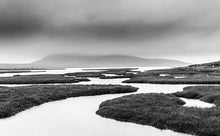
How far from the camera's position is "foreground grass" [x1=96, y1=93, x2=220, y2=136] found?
1888 cm

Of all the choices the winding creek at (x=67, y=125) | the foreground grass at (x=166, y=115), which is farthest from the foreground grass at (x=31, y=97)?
the foreground grass at (x=166, y=115)

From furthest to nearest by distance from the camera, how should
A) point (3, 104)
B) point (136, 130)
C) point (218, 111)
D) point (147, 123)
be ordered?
point (3, 104) < point (218, 111) < point (147, 123) < point (136, 130)

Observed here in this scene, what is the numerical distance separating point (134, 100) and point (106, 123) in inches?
344

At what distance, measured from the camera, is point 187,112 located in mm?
23172

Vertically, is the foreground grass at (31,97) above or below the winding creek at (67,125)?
above

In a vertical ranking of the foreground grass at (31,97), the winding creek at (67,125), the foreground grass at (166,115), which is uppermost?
the foreground grass at (31,97)

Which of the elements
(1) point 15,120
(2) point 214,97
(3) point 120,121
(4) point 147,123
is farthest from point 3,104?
(2) point 214,97

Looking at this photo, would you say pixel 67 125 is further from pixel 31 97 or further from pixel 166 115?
pixel 31 97

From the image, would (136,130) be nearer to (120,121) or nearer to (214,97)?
(120,121)


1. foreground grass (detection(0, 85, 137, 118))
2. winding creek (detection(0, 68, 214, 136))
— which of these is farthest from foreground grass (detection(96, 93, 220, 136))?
foreground grass (detection(0, 85, 137, 118))

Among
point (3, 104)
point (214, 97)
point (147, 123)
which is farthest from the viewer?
point (214, 97)

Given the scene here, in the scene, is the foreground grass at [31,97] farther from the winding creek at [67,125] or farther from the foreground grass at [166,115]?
the foreground grass at [166,115]

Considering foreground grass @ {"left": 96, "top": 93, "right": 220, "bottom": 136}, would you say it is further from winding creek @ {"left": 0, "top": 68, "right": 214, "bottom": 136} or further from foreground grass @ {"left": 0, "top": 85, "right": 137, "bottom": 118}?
foreground grass @ {"left": 0, "top": 85, "right": 137, "bottom": 118}

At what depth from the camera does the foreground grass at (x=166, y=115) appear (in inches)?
743
